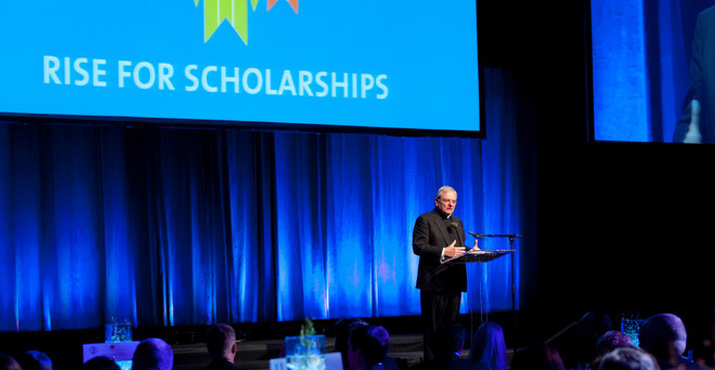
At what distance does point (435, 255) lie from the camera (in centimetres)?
472

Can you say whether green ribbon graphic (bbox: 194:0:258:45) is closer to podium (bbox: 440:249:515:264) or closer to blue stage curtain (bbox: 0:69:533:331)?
blue stage curtain (bbox: 0:69:533:331)

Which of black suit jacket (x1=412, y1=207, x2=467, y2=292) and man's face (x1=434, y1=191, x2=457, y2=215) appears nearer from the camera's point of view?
black suit jacket (x1=412, y1=207, x2=467, y2=292)

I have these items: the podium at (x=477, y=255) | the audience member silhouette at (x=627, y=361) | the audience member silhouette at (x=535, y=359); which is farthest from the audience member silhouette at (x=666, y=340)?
the podium at (x=477, y=255)

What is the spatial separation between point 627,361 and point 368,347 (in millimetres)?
1166

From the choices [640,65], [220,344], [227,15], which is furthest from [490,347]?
[640,65]

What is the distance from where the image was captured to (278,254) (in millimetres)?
6688

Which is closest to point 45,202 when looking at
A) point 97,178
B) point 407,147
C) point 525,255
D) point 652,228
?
point 97,178

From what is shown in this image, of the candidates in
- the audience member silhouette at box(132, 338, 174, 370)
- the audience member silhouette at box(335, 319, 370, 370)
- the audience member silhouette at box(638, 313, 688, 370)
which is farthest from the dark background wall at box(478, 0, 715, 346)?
the audience member silhouette at box(132, 338, 174, 370)

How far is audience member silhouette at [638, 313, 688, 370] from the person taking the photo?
2.59m

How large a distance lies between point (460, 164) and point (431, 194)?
0.43m

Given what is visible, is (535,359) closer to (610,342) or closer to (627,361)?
(627,361)

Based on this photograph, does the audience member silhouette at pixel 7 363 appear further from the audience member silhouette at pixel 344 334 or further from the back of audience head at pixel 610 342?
the back of audience head at pixel 610 342

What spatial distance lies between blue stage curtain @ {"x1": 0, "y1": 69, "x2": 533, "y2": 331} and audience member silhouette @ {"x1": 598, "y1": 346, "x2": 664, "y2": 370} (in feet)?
13.4

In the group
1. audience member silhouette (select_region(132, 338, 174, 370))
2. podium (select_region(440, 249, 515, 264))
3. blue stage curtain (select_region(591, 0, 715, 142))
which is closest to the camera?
audience member silhouette (select_region(132, 338, 174, 370))
